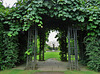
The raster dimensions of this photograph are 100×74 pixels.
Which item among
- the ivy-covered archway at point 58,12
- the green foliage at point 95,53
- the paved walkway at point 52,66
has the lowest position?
the paved walkway at point 52,66

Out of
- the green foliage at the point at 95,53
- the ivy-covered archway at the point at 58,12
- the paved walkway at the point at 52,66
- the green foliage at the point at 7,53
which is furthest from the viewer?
the paved walkway at the point at 52,66

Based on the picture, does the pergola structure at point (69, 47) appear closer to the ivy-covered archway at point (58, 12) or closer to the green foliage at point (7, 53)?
the ivy-covered archway at point (58, 12)

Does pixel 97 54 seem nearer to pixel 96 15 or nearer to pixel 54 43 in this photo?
pixel 96 15

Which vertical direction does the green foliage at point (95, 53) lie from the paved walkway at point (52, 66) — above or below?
above

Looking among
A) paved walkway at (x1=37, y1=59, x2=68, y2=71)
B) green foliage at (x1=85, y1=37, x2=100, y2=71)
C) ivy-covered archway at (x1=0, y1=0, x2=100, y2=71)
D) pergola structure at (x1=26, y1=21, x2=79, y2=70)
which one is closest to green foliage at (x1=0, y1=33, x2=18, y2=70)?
ivy-covered archway at (x1=0, y1=0, x2=100, y2=71)

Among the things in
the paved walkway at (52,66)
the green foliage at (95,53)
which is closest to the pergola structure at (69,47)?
the paved walkway at (52,66)

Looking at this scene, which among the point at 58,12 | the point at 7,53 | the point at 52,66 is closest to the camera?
the point at 58,12

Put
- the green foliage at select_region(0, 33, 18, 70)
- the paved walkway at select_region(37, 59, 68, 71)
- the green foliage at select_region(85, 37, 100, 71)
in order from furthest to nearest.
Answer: the paved walkway at select_region(37, 59, 68, 71) < the green foliage at select_region(0, 33, 18, 70) < the green foliage at select_region(85, 37, 100, 71)

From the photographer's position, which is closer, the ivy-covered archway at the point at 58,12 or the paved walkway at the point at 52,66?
the ivy-covered archway at the point at 58,12

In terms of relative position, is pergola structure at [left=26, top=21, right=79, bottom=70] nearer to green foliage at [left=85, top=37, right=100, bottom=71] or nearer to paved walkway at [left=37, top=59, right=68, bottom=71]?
paved walkway at [left=37, top=59, right=68, bottom=71]

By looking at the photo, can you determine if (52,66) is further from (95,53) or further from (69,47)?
(95,53)

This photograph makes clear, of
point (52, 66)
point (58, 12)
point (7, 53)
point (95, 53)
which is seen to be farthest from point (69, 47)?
point (7, 53)

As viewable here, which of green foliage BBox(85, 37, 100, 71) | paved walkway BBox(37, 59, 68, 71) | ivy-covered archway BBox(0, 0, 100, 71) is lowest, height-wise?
paved walkway BBox(37, 59, 68, 71)

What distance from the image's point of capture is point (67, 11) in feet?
11.1
